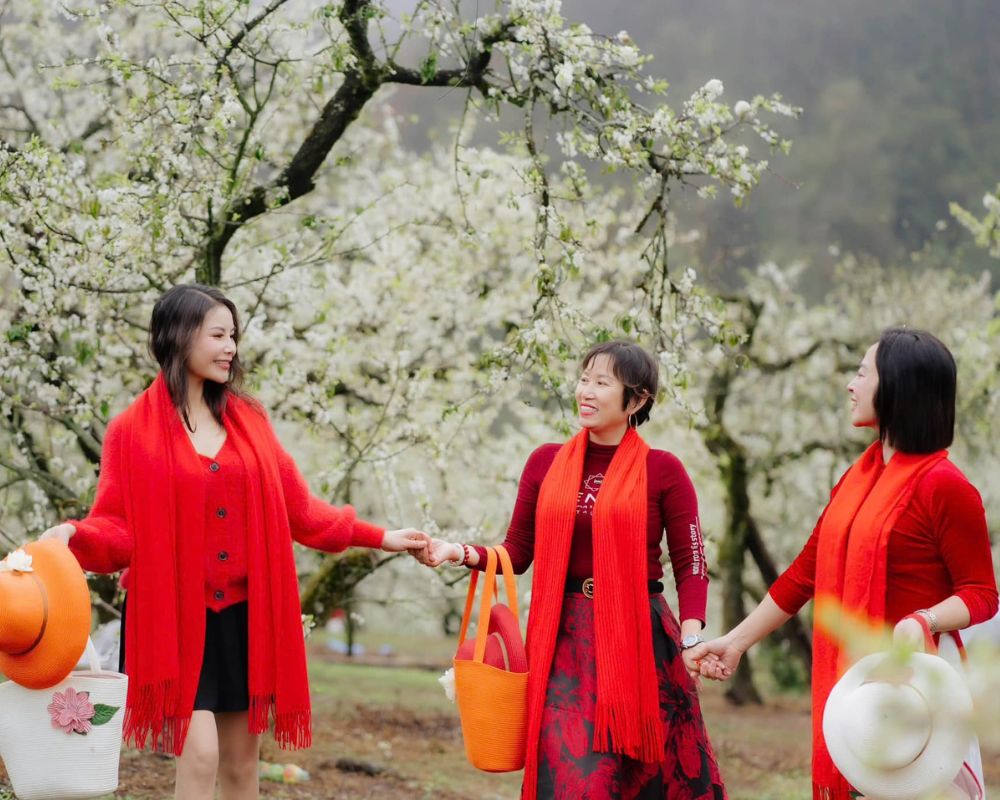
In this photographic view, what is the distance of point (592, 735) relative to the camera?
362 centimetres

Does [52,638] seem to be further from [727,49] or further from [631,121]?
[727,49]

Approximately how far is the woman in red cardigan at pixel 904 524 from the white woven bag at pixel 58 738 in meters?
1.84

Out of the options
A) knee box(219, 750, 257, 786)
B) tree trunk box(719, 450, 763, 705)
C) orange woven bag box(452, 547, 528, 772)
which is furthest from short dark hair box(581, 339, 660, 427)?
tree trunk box(719, 450, 763, 705)

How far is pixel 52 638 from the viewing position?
3.12 m

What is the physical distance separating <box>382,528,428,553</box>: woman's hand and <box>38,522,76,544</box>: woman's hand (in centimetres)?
100

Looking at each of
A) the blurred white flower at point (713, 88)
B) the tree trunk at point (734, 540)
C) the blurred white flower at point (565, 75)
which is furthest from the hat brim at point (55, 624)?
the tree trunk at point (734, 540)

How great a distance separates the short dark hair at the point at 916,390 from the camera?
313 centimetres

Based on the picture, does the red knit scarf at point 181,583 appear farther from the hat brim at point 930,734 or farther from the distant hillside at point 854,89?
the distant hillside at point 854,89

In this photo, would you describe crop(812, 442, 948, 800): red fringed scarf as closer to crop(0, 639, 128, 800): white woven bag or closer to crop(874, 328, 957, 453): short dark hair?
crop(874, 328, 957, 453): short dark hair

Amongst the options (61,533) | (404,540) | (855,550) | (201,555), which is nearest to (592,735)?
(404,540)

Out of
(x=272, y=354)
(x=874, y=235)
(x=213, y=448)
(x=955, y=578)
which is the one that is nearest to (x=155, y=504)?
(x=213, y=448)

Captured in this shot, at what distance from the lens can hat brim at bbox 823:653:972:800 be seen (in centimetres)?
92

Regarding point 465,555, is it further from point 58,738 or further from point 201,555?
point 58,738

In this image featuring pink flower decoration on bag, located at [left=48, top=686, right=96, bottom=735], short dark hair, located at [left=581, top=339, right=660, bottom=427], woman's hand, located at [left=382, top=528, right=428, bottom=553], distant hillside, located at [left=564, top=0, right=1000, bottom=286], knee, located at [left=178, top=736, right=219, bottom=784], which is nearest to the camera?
pink flower decoration on bag, located at [left=48, top=686, right=96, bottom=735]
